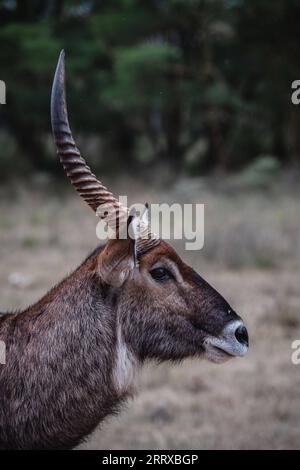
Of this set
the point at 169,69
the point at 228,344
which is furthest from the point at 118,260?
the point at 169,69

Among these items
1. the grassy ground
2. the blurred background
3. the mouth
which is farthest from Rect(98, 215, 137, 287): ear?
the blurred background

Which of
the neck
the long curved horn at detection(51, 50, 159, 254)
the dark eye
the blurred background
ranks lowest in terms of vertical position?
the neck

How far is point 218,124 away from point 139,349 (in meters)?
15.0

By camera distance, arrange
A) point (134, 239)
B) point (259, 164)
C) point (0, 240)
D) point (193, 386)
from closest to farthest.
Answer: point (134, 239)
point (193, 386)
point (0, 240)
point (259, 164)

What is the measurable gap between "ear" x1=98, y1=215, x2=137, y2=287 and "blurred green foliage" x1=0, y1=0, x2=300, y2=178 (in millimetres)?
12835

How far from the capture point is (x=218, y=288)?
929 centimetres

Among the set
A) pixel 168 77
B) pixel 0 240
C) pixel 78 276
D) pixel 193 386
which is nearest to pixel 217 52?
pixel 168 77

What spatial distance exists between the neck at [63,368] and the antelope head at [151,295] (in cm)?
10

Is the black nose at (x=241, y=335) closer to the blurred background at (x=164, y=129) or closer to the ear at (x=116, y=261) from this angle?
the ear at (x=116, y=261)

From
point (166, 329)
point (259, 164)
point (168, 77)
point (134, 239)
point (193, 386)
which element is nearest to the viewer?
point (134, 239)

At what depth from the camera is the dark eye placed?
144 inches

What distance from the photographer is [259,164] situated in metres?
16.6

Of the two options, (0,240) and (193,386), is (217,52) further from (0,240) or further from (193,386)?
(193,386)

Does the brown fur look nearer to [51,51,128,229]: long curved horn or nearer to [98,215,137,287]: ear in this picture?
[98,215,137,287]: ear
